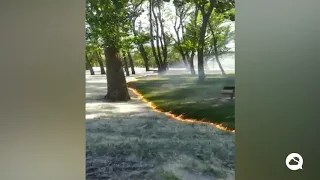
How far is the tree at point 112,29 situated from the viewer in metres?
2.80

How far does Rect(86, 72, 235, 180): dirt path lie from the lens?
2740 mm

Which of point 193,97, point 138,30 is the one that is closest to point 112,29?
point 138,30

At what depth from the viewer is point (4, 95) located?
8.95 ft

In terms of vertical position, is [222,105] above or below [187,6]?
below

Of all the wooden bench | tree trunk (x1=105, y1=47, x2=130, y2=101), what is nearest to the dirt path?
tree trunk (x1=105, y1=47, x2=130, y2=101)

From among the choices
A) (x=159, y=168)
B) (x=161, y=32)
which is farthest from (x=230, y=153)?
(x=161, y=32)

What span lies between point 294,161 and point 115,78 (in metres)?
1.41

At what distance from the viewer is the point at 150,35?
2787mm

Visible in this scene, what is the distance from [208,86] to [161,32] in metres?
0.52

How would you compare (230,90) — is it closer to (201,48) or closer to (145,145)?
(201,48)

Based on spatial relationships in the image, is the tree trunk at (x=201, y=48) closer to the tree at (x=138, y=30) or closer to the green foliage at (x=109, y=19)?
the tree at (x=138, y=30)

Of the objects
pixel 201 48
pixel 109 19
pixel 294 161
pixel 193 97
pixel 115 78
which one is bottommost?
pixel 294 161

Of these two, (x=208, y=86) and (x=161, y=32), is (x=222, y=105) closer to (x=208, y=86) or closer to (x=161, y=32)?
(x=208, y=86)

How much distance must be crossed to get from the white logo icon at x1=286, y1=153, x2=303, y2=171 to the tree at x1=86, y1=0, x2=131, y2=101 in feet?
4.02
